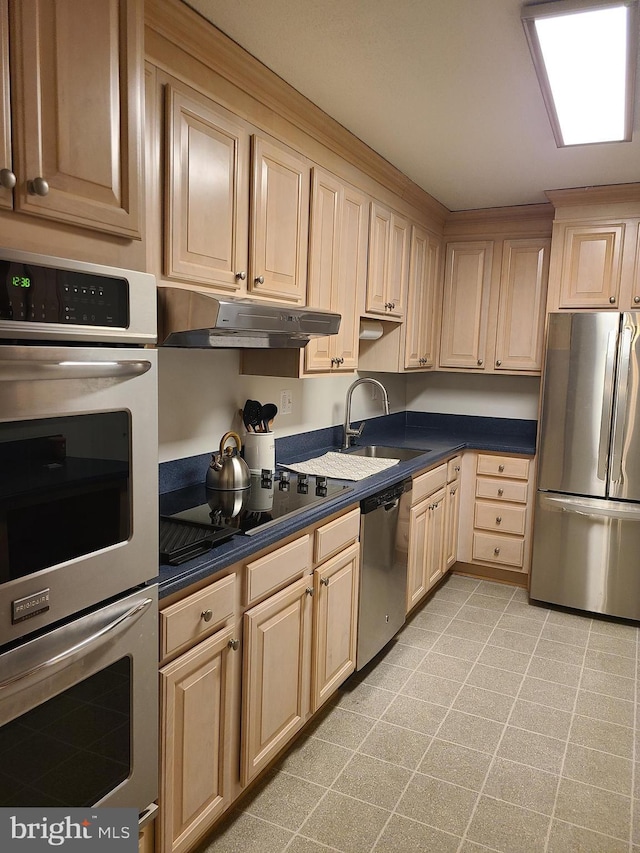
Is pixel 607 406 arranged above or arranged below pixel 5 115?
below

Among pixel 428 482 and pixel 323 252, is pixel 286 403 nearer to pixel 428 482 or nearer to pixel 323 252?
pixel 323 252

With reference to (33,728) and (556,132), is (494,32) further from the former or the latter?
(33,728)

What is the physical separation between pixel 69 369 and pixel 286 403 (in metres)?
2.02

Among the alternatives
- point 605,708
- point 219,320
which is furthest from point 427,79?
point 605,708

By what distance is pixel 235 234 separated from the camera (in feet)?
6.94

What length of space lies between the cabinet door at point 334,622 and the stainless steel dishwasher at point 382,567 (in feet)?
0.24

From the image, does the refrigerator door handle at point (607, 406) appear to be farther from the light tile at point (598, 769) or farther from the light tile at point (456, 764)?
the light tile at point (456, 764)

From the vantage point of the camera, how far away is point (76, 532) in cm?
120

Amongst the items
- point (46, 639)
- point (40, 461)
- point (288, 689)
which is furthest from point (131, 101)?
point (288, 689)

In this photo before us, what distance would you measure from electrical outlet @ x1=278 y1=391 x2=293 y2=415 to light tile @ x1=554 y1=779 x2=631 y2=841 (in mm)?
1922

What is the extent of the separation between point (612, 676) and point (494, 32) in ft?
9.02

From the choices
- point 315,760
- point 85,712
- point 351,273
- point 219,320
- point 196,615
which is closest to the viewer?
point 85,712

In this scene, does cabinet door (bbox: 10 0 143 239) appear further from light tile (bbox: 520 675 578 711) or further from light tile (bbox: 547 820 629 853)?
light tile (bbox: 520 675 578 711)

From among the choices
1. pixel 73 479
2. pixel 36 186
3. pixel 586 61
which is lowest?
pixel 73 479
